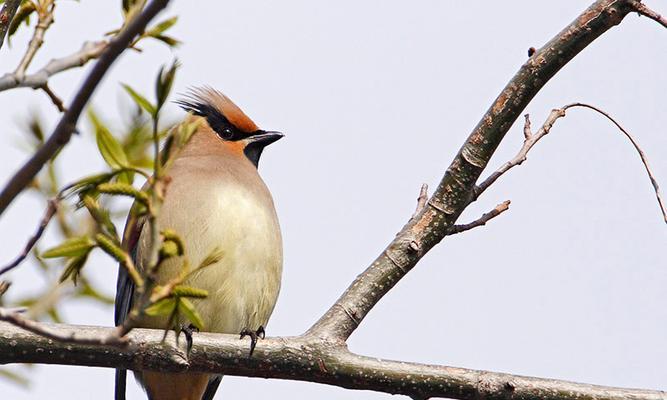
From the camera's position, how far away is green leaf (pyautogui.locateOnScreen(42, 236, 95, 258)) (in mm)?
2055

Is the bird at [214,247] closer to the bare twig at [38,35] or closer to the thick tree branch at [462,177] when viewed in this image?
the thick tree branch at [462,177]

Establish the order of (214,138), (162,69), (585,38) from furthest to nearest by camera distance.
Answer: (214,138), (585,38), (162,69)

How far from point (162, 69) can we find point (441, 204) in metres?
1.89

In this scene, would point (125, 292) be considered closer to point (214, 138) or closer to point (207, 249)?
point (207, 249)

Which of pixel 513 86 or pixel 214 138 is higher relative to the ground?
pixel 513 86

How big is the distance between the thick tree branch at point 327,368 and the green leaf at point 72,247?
1029 millimetres

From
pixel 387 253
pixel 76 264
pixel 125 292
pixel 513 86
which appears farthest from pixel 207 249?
pixel 76 264

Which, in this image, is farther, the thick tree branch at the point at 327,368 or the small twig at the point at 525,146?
the small twig at the point at 525,146

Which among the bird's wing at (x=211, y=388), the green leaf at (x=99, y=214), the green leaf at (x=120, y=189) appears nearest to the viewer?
the green leaf at (x=120, y=189)

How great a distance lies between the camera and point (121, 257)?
202 centimetres

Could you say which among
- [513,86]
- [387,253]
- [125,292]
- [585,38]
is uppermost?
[585,38]

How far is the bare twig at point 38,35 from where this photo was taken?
78.4 inches

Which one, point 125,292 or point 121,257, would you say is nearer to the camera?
point 121,257

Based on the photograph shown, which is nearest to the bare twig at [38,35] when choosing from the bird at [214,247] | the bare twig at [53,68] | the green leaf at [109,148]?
the bare twig at [53,68]
